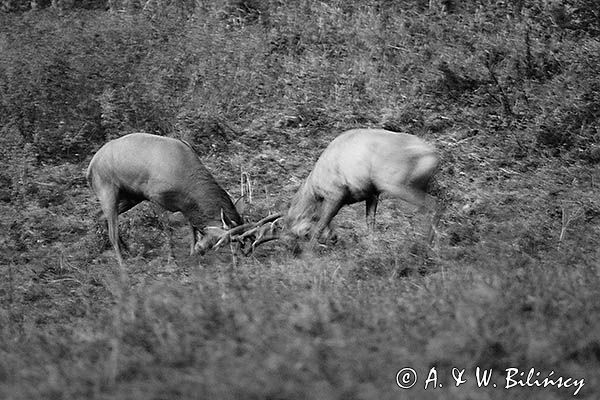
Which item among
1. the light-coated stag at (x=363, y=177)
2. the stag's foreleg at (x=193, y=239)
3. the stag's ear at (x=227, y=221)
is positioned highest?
the light-coated stag at (x=363, y=177)

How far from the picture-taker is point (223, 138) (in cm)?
1417

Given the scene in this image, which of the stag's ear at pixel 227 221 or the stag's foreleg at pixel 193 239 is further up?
the stag's ear at pixel 227 221

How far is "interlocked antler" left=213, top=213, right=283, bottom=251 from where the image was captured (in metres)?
9.60

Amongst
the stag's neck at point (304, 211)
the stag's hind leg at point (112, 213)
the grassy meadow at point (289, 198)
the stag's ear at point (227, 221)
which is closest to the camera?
the grassy meadow at point (289, 198)

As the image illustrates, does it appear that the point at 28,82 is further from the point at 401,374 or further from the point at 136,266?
the point at 401,374

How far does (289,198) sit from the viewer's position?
40.4 feet

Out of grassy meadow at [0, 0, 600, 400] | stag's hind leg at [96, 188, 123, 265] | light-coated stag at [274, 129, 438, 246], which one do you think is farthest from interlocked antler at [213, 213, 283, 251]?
stag's hind leg at [96, 188, 123, 265]

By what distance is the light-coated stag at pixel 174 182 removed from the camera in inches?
401

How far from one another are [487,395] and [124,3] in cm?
1459

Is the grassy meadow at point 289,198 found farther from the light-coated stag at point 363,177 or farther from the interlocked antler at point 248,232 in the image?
the light-coated stag at point 363,177

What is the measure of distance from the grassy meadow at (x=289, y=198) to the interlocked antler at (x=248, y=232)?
23 cm

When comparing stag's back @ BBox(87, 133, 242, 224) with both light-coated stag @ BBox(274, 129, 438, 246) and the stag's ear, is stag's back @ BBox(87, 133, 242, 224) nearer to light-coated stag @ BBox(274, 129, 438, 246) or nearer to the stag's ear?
the stag's ear

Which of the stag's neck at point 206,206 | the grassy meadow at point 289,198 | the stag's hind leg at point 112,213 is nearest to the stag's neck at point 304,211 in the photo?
the grassy meadow at point 289,198

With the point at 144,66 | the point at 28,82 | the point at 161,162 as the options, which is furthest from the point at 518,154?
the point at 28,82
